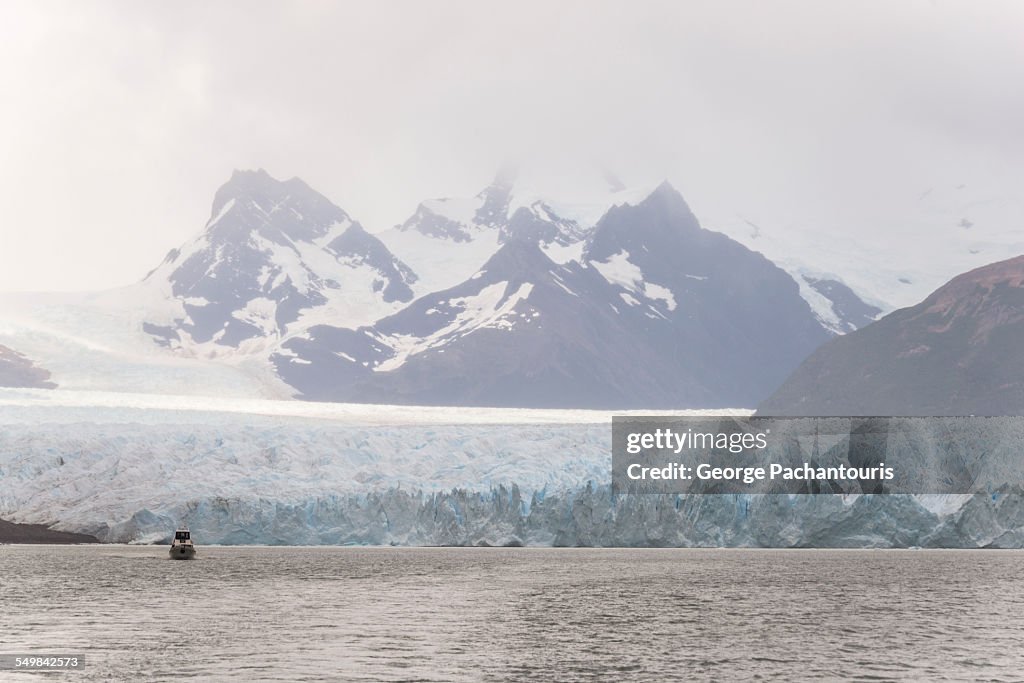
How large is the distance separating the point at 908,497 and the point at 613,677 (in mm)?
66069

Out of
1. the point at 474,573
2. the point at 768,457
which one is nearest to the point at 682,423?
the point at 768,457

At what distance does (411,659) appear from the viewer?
42.9 m

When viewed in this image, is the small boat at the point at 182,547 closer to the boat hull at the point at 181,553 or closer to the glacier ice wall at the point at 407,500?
the boat hull at the point at 181,553

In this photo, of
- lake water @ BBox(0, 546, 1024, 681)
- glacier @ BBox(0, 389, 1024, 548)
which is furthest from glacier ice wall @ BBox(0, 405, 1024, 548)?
lake water @ BBox(0, 546, 1024, 681)

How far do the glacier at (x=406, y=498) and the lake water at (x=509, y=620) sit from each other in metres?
4.84

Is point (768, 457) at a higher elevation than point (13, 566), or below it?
higher

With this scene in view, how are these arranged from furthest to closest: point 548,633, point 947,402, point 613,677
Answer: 1. point 947,402
2. point 548,633
3. point 613,677

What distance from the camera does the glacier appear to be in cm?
9969

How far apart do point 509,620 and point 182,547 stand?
153ft

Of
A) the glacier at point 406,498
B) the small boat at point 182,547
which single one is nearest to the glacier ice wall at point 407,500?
the glacier at point 406,498

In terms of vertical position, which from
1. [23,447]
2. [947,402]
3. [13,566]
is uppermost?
[947,402]

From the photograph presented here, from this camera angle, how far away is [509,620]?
56406 mm

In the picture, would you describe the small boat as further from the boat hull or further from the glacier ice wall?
the glacier ice wall

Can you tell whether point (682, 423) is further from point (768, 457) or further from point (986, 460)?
point (986, 460)
